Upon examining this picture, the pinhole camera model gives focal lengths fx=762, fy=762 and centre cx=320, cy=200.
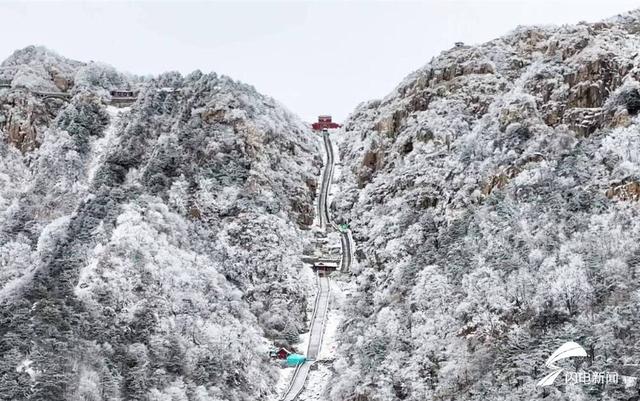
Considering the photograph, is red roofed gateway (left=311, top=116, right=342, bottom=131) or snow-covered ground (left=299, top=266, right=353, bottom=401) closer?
snow-covered ground (left=299, top=266, right=353, bottom=401)

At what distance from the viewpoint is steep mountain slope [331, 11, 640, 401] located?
5066 cm

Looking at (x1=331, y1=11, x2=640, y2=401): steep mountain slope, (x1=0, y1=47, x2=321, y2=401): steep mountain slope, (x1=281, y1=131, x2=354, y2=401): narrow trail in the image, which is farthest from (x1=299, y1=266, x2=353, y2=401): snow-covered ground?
(x1=0, y1=47, x2=321, y2=401): steep mountain slope

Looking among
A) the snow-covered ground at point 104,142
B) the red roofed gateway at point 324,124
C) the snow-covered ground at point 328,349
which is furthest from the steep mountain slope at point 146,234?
the red roofed gateway at point 324,124

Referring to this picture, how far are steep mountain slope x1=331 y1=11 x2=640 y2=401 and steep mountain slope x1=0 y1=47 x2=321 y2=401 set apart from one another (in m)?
8.81

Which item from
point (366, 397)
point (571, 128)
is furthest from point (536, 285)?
point (571, 128)

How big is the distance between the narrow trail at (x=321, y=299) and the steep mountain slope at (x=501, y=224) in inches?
75.6

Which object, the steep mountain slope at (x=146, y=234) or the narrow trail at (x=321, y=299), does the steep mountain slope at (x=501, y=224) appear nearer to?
the narrow trail at (x=321, y=299)

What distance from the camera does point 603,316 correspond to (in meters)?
48.6

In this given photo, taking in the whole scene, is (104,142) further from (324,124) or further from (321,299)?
(324,124)

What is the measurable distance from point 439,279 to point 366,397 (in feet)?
38.5

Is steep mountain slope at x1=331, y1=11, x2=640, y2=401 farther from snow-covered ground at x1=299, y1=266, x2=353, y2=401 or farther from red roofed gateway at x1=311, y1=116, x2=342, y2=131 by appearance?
red roofed gateway at x1=311, y1=116, x2=342, y2=131

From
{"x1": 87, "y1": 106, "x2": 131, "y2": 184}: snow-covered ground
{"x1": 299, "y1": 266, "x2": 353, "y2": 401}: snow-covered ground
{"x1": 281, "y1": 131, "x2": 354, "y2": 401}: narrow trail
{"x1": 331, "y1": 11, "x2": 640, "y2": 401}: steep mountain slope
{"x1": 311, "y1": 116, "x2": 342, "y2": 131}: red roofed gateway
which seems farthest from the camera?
{"x1": 311, "y1": 116, "x2": 342, "y2": 131}: red roofed gateway

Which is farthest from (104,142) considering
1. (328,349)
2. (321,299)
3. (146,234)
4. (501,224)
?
(501,224)

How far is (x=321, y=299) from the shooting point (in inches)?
2972
